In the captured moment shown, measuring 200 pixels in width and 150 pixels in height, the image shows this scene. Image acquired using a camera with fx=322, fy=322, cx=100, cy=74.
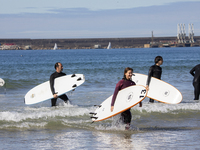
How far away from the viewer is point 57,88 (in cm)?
970

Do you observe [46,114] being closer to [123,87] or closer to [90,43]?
[123,87]

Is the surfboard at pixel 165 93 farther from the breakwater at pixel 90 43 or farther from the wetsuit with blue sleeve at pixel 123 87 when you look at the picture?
the breakwater at pixel 90 43

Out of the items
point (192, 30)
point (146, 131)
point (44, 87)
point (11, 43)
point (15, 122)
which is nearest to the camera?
point (146, 131)

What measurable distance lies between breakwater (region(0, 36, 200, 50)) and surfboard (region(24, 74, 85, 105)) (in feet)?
548

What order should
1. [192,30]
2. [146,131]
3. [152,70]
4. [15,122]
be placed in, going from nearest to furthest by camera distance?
[146,131] < [15,122] < [152,70] < [192,30]

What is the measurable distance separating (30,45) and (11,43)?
11.9 metres

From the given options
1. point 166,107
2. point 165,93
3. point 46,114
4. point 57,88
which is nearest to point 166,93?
point 165,93

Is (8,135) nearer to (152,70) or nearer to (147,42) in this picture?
(152,70)

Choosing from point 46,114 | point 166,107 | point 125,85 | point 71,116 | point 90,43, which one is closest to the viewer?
point 125,85

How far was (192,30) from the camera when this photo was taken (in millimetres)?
166750

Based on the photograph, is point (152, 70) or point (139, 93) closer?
point (139, 93)

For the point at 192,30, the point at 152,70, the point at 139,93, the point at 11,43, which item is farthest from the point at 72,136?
the point at 11,43

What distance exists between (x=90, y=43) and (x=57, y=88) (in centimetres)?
17557

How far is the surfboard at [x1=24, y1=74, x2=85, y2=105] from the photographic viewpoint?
9695 mm
